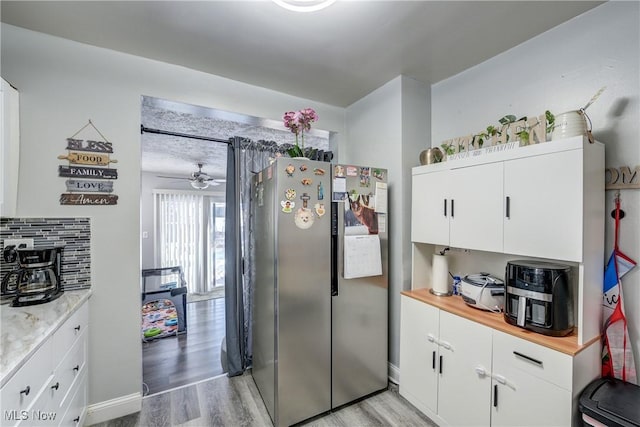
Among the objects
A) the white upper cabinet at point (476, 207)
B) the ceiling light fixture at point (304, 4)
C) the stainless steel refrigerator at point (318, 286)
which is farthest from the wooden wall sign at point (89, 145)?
the white upper cabinet at point (476, 207)

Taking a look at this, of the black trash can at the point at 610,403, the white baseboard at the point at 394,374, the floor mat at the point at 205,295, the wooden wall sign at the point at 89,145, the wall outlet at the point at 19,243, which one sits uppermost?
the wooden wall sign at the point at 89,145

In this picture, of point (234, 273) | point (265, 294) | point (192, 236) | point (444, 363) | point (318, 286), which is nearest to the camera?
point (444, 363)

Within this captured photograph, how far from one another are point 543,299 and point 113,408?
9.15 feet

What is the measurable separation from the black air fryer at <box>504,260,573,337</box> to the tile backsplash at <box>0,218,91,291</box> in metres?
2.69

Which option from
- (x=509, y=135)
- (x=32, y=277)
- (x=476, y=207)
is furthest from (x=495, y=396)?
(x=32, y=277)

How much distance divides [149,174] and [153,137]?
8.12 feet

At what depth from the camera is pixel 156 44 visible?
1813mm

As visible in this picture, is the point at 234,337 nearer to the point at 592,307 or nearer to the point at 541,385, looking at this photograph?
the point at 541,385

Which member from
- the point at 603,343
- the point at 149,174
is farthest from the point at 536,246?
the point at 149,174

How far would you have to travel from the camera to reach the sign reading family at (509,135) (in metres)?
1.48

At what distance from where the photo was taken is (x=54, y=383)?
4.12ft

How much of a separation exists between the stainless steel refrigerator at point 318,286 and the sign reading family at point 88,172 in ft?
3.38

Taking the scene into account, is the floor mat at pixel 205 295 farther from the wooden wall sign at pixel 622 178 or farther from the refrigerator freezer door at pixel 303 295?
the wooden wall sign at pixel 622 178

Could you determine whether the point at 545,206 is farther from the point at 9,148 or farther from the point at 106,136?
the point at 9,148
